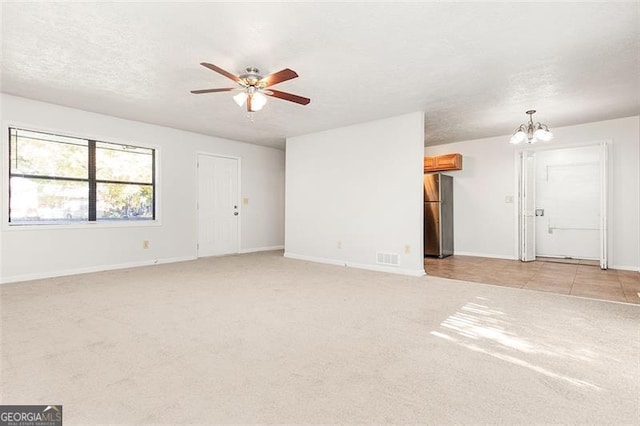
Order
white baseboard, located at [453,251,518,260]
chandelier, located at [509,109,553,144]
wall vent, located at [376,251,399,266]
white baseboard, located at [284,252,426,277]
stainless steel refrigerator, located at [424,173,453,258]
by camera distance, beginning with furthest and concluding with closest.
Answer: stainless steel refrigerator, located at [424,173,453,258] → white baseboard, located at [453,251,518,260] → wall vent, located at [376,251,399,266] → white baseboard, located at [284,252,426,277] → chandelier, located at [509,109,553,144]

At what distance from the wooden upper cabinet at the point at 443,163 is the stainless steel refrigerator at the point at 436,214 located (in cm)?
23

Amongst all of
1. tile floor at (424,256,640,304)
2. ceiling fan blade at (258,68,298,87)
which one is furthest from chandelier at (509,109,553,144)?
ceiling fan blade at (258,68,298,87)

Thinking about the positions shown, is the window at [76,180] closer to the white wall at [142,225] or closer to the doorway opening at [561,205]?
the white wall at [142,225]

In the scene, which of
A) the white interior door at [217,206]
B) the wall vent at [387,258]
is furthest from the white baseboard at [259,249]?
the wall vent at [387,258]

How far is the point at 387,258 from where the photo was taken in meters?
5.25

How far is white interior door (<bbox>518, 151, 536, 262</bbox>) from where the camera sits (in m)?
6.24

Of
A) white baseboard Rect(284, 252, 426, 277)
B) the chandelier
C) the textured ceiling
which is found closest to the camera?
the textured ceiling

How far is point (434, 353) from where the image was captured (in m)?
2.25

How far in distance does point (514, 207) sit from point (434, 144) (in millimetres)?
2169

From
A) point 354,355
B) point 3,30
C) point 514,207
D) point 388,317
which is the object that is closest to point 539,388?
point 354,355

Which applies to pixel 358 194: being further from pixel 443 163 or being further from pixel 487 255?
pixel 487 255

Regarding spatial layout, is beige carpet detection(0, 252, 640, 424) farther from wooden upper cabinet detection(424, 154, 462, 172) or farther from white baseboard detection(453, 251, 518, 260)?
wooden upper cabinet detection(424, 154, 462, 172)

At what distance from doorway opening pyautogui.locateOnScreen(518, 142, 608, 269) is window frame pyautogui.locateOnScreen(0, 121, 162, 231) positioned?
699 cm

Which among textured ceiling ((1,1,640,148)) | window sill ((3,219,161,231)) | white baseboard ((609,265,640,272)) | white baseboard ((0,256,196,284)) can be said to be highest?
textured ceiling ((1,1,640,148))
